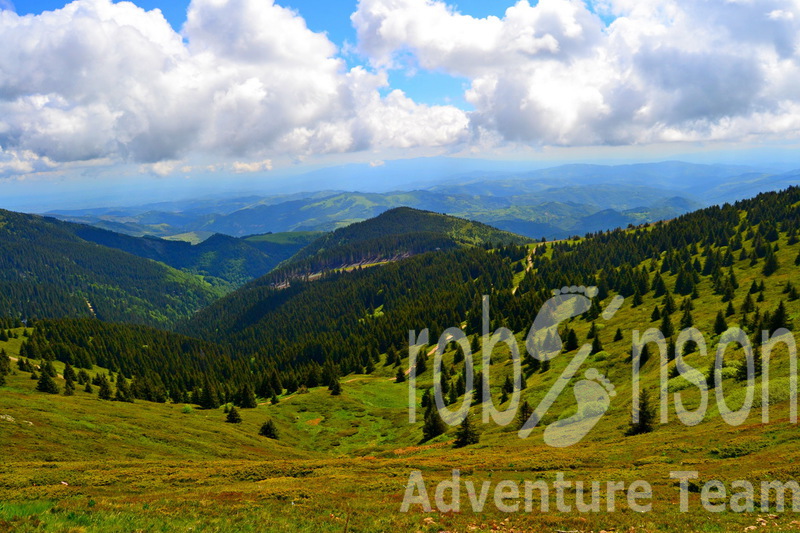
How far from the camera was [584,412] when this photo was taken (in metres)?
65.3

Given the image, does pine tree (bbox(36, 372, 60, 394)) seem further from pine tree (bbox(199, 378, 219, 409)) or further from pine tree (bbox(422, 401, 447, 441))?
pine tree (bbox(422, 401, 447, 441))

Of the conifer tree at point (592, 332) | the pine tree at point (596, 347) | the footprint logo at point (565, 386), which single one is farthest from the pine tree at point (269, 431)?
the conifer tree at point (592, 332)

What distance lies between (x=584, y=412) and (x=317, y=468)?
45210 mm

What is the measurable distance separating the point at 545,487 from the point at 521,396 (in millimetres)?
50242

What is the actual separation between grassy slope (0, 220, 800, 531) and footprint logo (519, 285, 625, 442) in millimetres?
2169

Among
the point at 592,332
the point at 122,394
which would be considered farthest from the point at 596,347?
the point at 122,394

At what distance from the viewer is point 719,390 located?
5434 cm

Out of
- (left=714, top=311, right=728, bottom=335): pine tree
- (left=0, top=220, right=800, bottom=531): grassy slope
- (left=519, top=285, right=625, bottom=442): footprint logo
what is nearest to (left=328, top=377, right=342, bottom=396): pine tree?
(left=0, top=220, right=800, bottom=531): grassy slope

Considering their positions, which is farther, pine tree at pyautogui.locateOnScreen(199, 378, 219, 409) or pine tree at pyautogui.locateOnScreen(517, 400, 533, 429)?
pine tree at pyautogui.locateOnScreen(199, 378, 219, 409)

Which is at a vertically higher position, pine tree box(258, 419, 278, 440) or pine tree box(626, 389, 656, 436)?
pine tree box(626, 389, 656, 436)

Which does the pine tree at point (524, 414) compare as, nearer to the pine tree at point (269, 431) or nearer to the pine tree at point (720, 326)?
the pine tree at point (720, 326)

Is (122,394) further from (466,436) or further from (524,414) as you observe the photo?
(524,414)

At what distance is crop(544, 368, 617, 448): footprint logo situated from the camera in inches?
2202

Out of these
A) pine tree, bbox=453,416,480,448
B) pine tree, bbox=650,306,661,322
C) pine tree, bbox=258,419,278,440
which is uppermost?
pine tree, bbox=650,306,661,322
